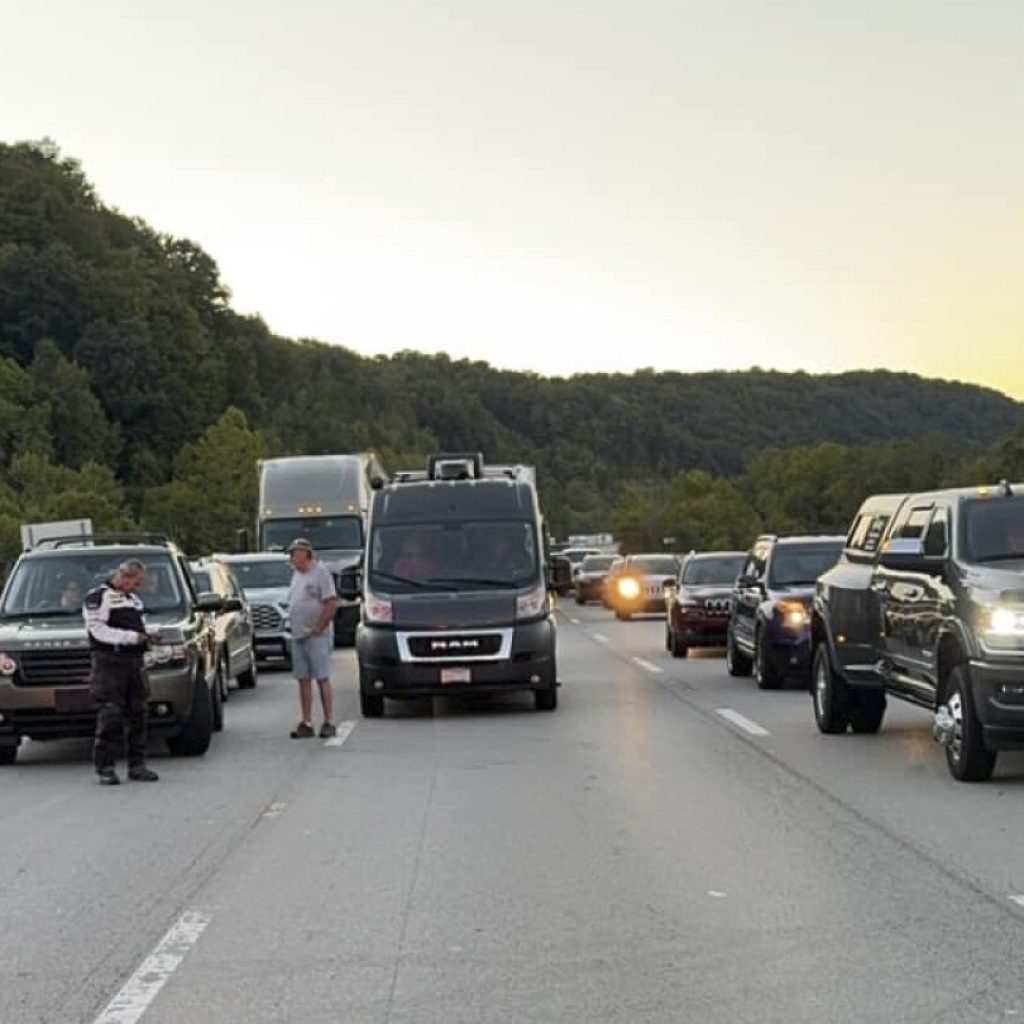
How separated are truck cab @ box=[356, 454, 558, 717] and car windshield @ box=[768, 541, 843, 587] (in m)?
3.26

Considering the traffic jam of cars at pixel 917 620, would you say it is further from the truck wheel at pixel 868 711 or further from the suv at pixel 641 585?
the suv at pixel 641 585

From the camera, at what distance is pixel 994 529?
12758 mm

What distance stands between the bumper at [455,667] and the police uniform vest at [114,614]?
5.10m

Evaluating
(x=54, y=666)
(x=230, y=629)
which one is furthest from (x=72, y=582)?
(x=230, y=629)

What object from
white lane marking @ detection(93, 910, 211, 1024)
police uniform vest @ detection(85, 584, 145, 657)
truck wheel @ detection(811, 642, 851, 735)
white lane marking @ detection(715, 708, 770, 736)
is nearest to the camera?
white lane marking @ detection(93, 910, 211, 1024)

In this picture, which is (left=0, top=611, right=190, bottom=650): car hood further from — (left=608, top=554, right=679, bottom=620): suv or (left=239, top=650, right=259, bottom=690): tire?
(left=608, top=554, right=679, bottom=620): suv

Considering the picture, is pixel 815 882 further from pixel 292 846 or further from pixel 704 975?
pixel 292 846

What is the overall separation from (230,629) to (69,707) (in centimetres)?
712

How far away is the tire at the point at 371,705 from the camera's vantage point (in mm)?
18234

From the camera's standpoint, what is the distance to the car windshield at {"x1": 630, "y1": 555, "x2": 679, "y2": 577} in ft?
146

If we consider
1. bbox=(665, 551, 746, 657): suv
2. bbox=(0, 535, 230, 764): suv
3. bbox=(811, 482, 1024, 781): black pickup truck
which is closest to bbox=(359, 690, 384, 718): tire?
bbox=(0, 535, 230, 764): suv

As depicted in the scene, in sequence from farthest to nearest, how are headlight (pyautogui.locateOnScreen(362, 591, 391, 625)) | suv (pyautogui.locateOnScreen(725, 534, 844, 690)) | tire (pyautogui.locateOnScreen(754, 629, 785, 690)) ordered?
tire (pyautogui.locateOnScreen(754, 629, 785, 690)) < suv (pyautogui.locateOnScreen(725, 534, 844, 690)) < headlight (pyautogui.locateOnScreen(362, 591, 391, 625))

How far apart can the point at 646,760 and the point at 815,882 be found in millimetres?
5285

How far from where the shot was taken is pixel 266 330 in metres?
148
